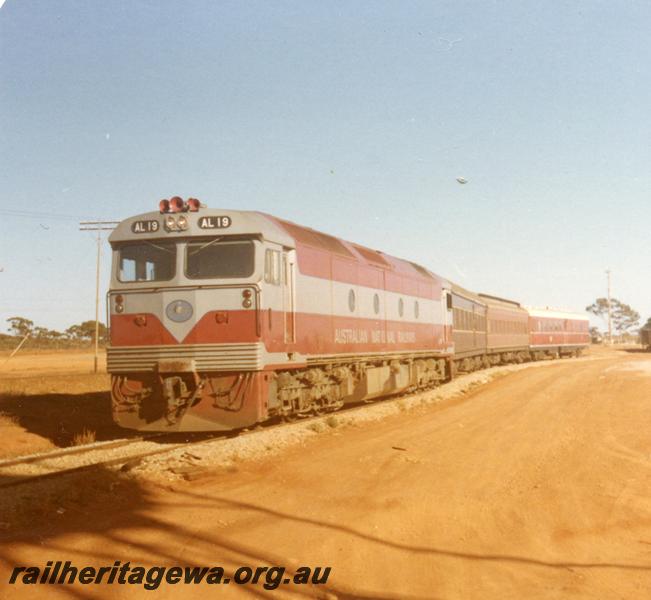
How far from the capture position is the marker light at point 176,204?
12812 millimetres

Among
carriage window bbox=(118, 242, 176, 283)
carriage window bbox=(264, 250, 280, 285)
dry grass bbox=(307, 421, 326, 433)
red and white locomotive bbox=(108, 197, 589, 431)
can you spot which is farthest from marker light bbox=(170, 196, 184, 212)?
dry grass bbox=(307, 421, 326, 433)

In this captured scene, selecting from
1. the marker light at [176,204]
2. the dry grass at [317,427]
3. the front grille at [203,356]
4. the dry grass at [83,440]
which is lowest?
the dry grass at [83,440]

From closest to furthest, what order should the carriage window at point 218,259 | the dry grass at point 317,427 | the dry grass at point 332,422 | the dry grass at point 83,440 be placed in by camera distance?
the carriage window at point 218,259 → the dry grass at point 83,440 → the dry grass at point 317,427 → the dry grass at point 332,422

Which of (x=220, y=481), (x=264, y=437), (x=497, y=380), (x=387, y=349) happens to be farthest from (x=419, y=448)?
(x=497, y=380)

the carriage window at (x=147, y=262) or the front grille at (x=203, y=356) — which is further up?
the carriage window at (x=147, y=262)

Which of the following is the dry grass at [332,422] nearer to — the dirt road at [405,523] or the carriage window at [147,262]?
the dirt road at [405,523]

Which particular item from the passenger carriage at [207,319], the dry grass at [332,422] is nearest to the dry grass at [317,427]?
the dry grass at [332,422]

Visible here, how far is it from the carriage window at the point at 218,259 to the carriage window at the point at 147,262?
40 centimetres

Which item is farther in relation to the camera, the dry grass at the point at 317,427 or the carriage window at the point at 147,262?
the dry grass at the point at 317,427

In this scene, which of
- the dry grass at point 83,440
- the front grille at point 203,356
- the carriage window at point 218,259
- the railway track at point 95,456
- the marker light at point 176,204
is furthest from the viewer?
the dry grass at point 83,440

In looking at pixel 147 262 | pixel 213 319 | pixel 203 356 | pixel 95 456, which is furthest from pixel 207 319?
pixel 95 456

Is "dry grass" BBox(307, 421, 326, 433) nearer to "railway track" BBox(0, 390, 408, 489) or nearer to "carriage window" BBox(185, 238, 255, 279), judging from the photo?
"railway track" BBox(0, 390, 408, 489)

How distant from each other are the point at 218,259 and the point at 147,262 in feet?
4.89

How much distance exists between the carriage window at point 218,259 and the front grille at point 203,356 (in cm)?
138
